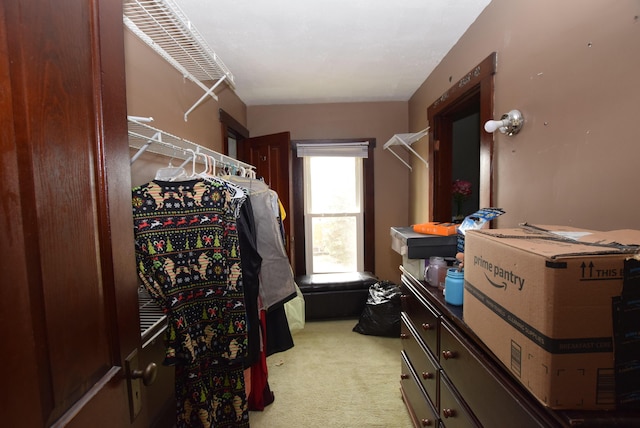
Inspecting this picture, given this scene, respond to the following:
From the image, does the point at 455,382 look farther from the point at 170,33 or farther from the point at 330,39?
the point at 330,39

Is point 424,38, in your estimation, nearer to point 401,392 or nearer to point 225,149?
point 225,149

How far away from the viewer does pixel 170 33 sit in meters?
1.46

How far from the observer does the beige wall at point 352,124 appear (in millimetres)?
3580

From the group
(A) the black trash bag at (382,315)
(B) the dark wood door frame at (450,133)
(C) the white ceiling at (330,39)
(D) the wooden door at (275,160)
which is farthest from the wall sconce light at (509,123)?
(D) the wooden door at (275,160)

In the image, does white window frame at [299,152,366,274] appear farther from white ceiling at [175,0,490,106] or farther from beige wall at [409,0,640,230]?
beige wall at [409,0,640,230]

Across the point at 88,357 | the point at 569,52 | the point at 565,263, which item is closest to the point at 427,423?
the point at 565,263

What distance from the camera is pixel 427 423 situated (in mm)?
1490

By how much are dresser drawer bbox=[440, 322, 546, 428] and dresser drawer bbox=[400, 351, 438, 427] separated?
339 millimetres

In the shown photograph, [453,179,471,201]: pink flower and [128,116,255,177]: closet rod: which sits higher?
[128,116,255,177]: closet rod

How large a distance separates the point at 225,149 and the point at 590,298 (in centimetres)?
267

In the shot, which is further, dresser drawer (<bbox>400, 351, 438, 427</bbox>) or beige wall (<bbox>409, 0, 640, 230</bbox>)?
dresser drawer (<bbox>400, 351, 438, 427</bbox>)

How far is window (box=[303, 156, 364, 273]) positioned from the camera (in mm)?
3705

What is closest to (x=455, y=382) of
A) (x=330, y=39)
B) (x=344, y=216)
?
(x=330, y=39)

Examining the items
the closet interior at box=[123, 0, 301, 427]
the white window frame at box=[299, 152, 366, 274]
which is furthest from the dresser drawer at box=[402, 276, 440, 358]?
the white window frame at box=[299, 152, 366, 274]
